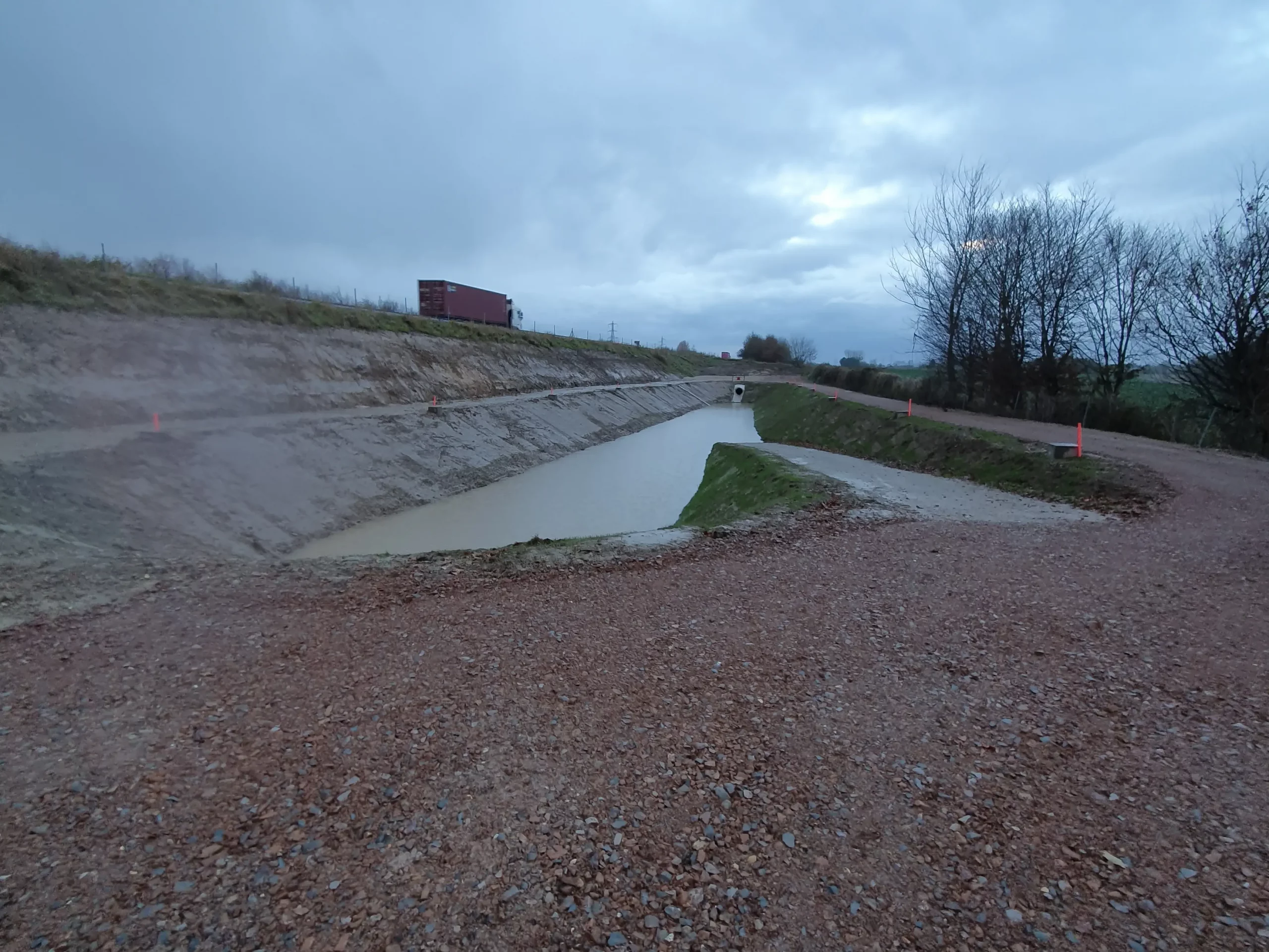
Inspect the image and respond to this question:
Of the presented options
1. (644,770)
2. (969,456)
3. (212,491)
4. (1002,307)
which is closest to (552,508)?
(212,491)

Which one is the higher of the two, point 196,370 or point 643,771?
point 196,370

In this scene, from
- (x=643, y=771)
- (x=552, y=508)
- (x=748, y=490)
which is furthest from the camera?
(x=552, y=508)

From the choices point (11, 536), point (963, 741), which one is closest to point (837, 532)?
point (963, 741)

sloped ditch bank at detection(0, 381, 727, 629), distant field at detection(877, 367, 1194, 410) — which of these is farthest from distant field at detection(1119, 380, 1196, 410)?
sloped ditch bank at detection(0, 381, 727, 629)

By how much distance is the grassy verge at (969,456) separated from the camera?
41.8ft

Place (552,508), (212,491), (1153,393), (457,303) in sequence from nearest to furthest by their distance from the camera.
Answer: (212,491) → (552,508) → (1153,393) → (457,303)

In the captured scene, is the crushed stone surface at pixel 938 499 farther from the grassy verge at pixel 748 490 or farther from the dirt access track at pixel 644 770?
the dirt access track at pixel 644 770

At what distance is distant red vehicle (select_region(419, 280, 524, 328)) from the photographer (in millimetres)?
44656

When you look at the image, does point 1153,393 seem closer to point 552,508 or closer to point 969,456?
point 969,456

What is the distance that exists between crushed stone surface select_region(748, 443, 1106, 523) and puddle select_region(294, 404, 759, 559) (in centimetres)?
466

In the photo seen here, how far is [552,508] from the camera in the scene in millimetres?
17500

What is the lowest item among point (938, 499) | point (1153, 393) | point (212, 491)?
point (212, 491)

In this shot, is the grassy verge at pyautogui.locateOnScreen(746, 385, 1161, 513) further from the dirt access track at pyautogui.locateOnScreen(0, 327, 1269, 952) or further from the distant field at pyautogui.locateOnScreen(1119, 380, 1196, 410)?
the distant field at pyautogui.locateOnScreen(1119, 380, 1196, 410)

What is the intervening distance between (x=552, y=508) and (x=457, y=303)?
32682 mm
